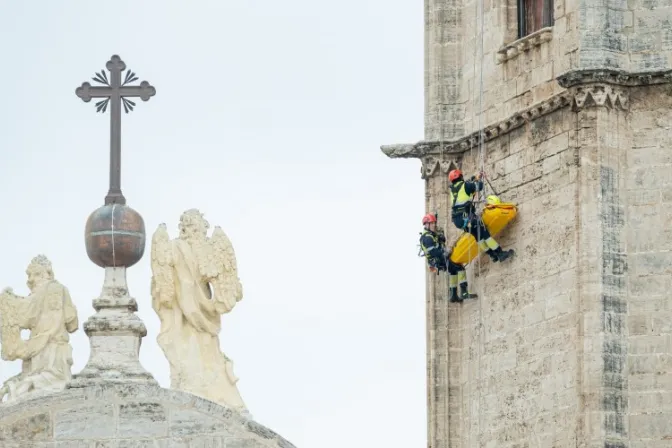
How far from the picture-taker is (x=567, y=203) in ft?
237

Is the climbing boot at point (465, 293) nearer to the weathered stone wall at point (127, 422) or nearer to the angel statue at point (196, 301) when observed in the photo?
the angel statue at point (196, 301)

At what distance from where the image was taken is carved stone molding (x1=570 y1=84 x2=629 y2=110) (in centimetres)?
7219

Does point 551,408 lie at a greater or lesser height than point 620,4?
lesser

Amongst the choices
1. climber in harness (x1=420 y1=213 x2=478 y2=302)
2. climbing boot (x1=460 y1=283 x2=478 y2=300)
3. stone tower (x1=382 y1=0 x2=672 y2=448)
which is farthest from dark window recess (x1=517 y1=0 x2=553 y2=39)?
climbing boot (x1=460 y1=283 x2=478 y2=300)

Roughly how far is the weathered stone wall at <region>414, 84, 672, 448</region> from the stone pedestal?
8.51m

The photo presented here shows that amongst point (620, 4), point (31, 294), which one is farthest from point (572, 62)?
point (31, 294)

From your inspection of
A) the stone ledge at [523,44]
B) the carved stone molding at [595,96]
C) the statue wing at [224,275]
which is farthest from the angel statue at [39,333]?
the stone ledge at [523,44]

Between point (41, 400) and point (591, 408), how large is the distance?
9292mm

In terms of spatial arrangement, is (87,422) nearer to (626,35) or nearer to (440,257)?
(440,257)

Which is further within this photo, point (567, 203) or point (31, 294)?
point (567, 203)

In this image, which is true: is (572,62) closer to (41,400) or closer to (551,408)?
(551,408)

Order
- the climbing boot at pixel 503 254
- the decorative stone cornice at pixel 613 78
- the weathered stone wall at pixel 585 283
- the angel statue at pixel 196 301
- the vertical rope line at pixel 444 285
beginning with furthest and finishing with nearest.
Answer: the vertical rope line at pixel 444 285
the climbing boot at pixel 503 254
the decorative stone cornice at pixel 613 78
the weathered stone wall at pixel 585 283
the angel statue at pixel 196 301

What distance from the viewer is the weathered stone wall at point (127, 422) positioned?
6469 cm

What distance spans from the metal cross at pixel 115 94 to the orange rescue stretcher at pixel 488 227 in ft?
30.3
